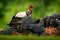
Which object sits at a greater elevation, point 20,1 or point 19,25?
point 20,1

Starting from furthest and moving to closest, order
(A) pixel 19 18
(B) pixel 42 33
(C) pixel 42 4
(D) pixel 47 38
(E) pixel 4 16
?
(C) pixel 42 4 < (E) pixel 4 16 < (A) pixel 19 18 < (B) pixel 42 33 < (D) pixel 47 38

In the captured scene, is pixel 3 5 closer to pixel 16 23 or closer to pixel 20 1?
pixel 20 1

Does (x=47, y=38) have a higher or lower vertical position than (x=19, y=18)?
lower

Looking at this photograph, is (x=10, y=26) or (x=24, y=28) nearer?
(x=24, y=28)

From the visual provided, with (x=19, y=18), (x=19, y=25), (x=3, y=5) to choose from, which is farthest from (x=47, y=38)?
(x=3, y=5)

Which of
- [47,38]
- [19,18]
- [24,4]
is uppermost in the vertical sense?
[24,4]

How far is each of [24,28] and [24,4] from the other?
222 inches

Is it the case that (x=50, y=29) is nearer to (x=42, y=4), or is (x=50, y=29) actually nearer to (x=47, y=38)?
(x=47, y=38)

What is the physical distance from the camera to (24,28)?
10.3m

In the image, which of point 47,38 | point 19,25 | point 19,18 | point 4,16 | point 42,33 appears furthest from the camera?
point 4,16

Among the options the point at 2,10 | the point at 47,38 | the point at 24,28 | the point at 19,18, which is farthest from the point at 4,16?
the point at 47,38

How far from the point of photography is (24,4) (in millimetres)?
15867

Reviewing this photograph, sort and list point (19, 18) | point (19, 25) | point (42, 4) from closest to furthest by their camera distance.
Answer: point (19, 25)
point (19, 18)
point (42, 4)

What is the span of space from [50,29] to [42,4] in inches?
243
